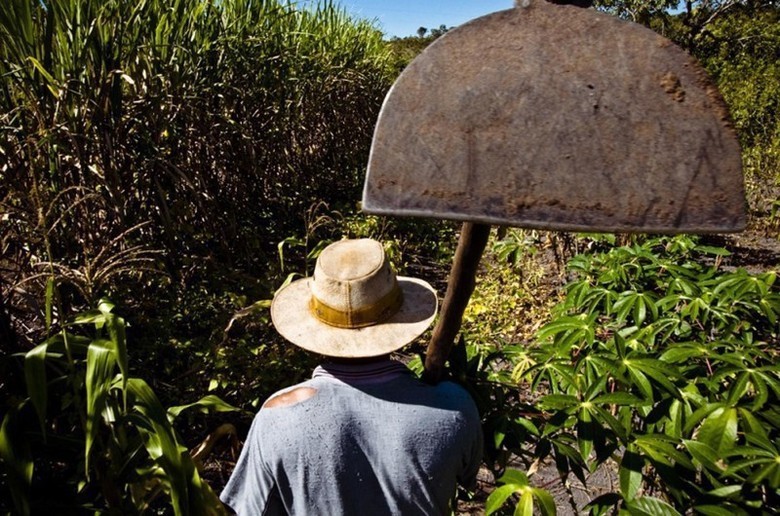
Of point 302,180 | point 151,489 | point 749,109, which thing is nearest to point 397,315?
point 151,489

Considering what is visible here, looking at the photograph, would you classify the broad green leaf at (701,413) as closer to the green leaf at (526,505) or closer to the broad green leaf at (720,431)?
the broad green leaf at (720,431)

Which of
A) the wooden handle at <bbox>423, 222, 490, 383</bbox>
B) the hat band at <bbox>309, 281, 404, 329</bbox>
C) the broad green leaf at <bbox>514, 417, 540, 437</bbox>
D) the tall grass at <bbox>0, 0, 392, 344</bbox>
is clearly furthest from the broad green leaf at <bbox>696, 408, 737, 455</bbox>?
the tall grass at <bbox>0, 0, 392, 344</bbox>

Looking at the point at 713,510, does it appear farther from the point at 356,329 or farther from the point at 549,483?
the point at 356,329

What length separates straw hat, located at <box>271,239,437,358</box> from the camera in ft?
3.67

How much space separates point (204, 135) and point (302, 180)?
1.87 metres

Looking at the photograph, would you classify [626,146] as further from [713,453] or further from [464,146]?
[713,453]

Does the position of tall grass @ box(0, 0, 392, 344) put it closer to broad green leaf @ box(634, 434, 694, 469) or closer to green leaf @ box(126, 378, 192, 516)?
green leaf @ box(126, 378, 192, 516)

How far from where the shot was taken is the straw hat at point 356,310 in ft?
3.67

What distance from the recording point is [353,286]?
3.65 feet

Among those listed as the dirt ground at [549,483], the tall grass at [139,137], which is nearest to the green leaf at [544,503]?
the dirt ground at [549,483]

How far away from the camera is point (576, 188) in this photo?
0.61 m

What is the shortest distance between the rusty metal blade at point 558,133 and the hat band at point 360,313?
51cm

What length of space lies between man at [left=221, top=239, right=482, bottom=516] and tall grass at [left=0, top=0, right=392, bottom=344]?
671mm

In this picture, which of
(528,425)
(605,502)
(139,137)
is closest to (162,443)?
(528,425)
